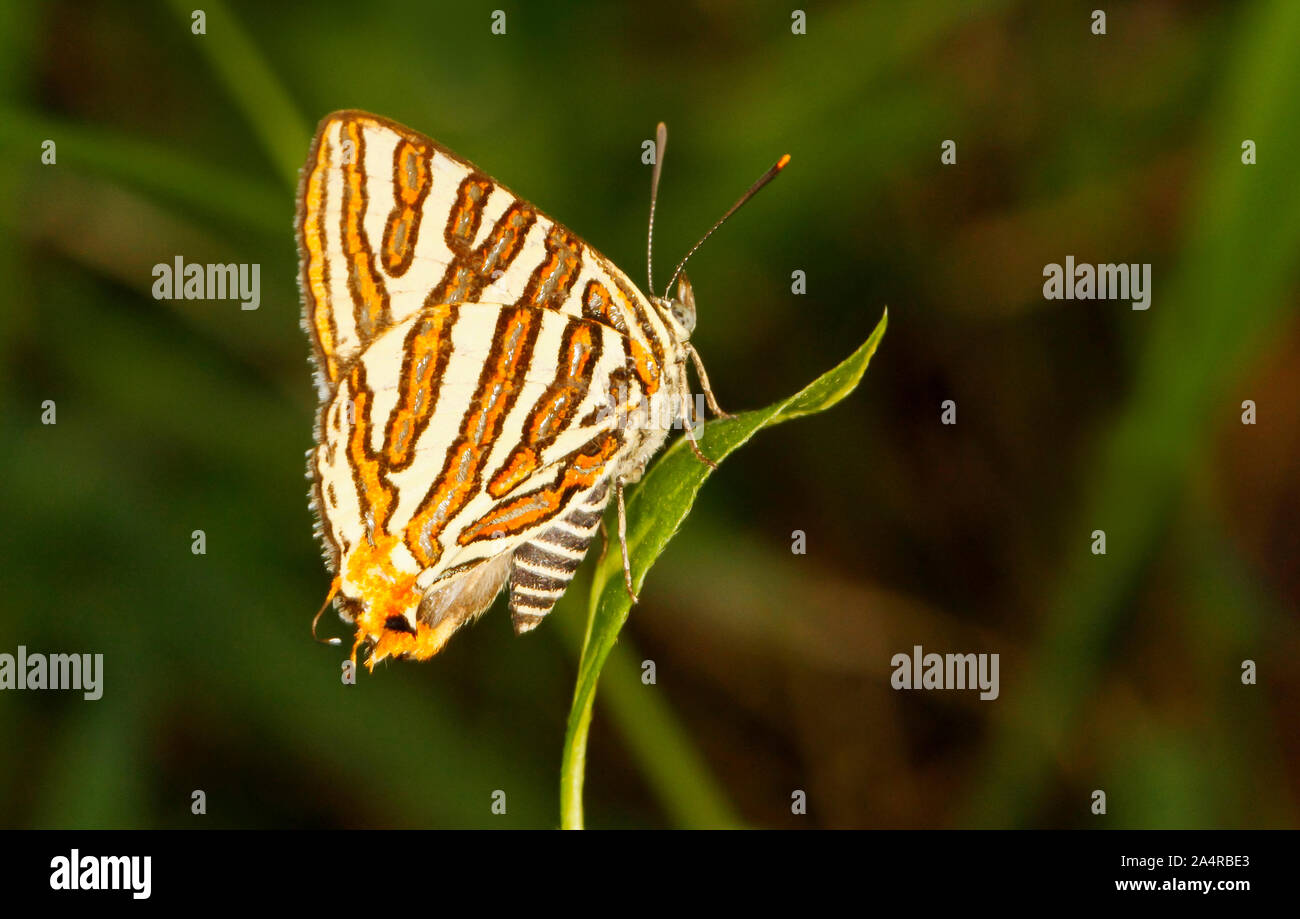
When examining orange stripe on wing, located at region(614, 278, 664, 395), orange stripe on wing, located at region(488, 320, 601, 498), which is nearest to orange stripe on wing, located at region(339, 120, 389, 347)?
orange stripe on wing, located at region(488, 320, 601, 498)

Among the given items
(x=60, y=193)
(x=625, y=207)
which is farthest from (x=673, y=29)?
(x=60, y=193)

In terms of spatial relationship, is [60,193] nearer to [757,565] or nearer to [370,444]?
[370,444]

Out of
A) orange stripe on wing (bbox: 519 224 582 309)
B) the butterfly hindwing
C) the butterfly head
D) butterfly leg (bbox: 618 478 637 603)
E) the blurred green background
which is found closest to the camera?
butterfly leg (bbox: 618 478 637 603)

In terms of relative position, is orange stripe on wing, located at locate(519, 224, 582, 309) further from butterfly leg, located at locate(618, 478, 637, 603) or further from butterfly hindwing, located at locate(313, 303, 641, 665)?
butterfly leg, located at locate(618, 478, 637, 603)

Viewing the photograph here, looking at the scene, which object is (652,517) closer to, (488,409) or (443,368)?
(488,409)

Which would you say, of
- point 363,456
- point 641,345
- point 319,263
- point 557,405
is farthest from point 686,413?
point 319,263

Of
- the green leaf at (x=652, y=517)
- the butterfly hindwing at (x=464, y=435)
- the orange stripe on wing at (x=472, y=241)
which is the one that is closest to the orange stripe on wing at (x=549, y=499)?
the butterfly hindwing at (x=464, y=435)
